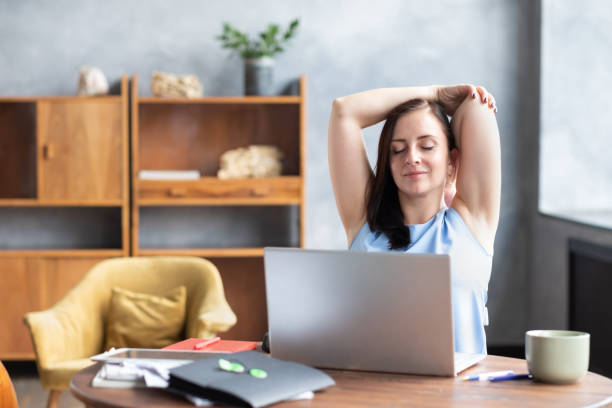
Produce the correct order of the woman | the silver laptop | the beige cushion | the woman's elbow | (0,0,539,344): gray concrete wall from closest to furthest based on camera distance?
1. the silver laptop
2. the woman
3. the woman's elbow
4. the beige cushion
5. (0,0,539,344): gray concrete wall

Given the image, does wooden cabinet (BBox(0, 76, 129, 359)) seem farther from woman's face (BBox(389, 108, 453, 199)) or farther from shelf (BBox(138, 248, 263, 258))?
woman's face (BBox(389, 108, 453, 199))

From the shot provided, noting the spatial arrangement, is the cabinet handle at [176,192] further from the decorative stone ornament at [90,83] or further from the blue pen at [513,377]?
the blue pen at [513,377]

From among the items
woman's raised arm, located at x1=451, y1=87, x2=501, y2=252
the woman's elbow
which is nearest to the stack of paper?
the woman's elbow

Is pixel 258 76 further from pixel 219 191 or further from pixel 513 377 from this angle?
pixel 513 377

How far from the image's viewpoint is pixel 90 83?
4.07 m

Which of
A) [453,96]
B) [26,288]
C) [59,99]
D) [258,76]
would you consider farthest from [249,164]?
[453,96]

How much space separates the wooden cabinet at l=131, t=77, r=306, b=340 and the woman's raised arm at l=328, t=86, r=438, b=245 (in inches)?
85.7

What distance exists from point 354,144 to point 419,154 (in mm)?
229

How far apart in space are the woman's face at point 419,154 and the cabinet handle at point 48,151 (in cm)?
270

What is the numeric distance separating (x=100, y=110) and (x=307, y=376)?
3.08m

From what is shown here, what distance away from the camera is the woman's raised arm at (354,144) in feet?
6.09

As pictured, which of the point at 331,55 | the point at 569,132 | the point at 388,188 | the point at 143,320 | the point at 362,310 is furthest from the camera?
the point at 331,55

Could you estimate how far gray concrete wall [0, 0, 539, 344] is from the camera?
14.0ft

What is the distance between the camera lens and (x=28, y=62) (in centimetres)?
426
